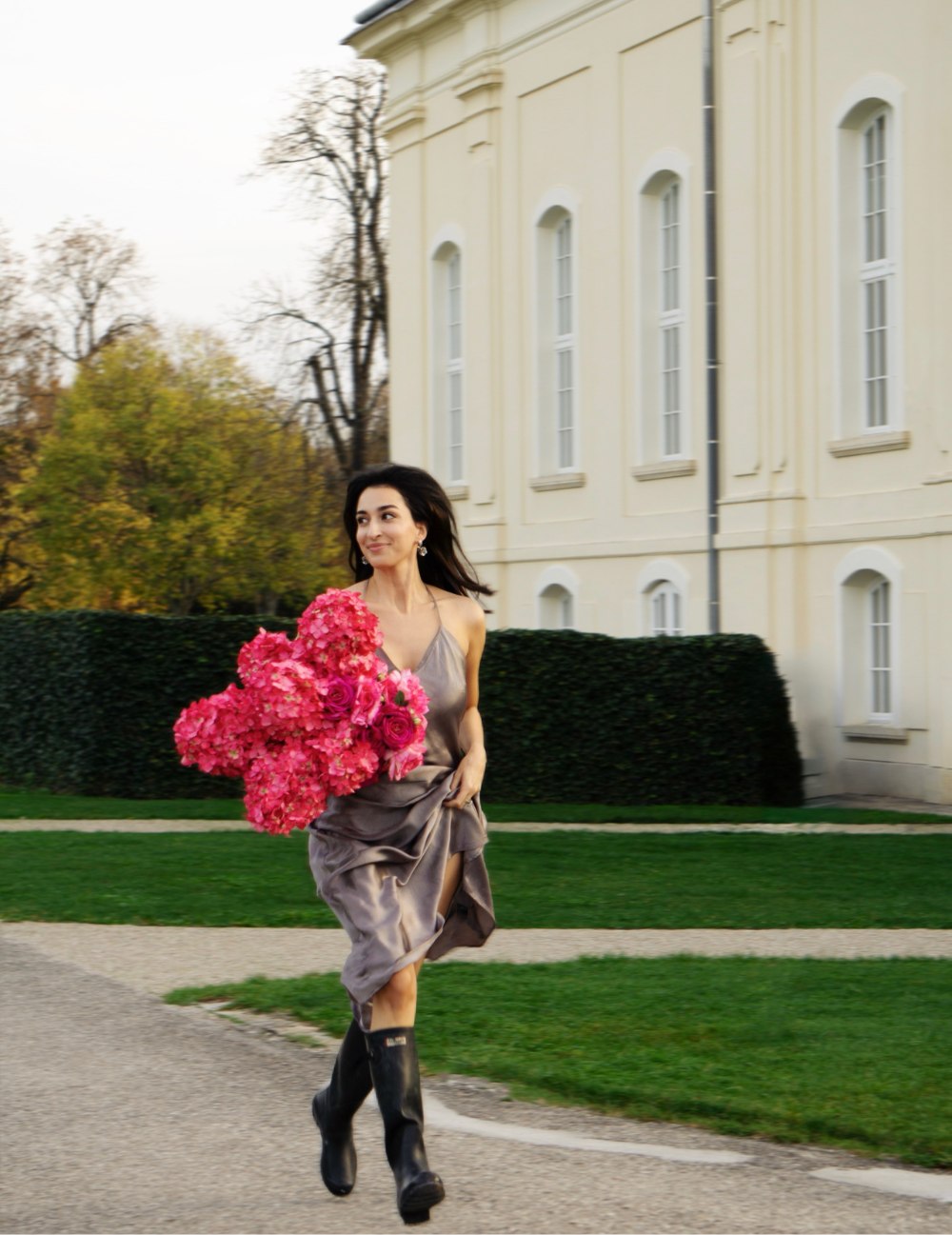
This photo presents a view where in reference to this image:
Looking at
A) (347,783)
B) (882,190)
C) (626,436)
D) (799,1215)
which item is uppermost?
(882,190)

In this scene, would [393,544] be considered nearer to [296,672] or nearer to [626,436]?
[296,672]

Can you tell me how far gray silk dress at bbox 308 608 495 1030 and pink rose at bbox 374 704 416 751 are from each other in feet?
0.60

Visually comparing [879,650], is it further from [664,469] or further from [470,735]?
[470,735]

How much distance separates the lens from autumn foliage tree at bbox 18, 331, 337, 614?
135ft

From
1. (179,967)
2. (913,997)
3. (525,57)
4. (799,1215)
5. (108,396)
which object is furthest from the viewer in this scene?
(108,396)

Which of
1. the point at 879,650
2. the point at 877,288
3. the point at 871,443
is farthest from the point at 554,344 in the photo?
the point at 879,650

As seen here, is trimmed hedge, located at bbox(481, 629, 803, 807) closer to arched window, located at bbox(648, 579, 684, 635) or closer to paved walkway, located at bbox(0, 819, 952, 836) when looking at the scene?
paved walkway, located at bbox(0, 819, 952, 836)

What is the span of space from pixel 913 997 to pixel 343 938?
3202 mm

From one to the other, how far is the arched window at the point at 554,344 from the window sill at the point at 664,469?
7.30ft

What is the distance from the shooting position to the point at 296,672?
4.95 m

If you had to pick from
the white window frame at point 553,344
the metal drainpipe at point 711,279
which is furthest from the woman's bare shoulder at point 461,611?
the white window frame at point 553,344

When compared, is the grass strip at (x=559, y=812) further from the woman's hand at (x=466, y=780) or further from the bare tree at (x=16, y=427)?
the bare tree at (x=16, y=427)

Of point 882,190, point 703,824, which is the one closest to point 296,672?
point 703,824

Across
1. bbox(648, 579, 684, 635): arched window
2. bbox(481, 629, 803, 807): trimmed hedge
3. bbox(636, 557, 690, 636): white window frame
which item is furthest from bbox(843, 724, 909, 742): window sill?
bbox(648, 579, 684, 635): arched window
